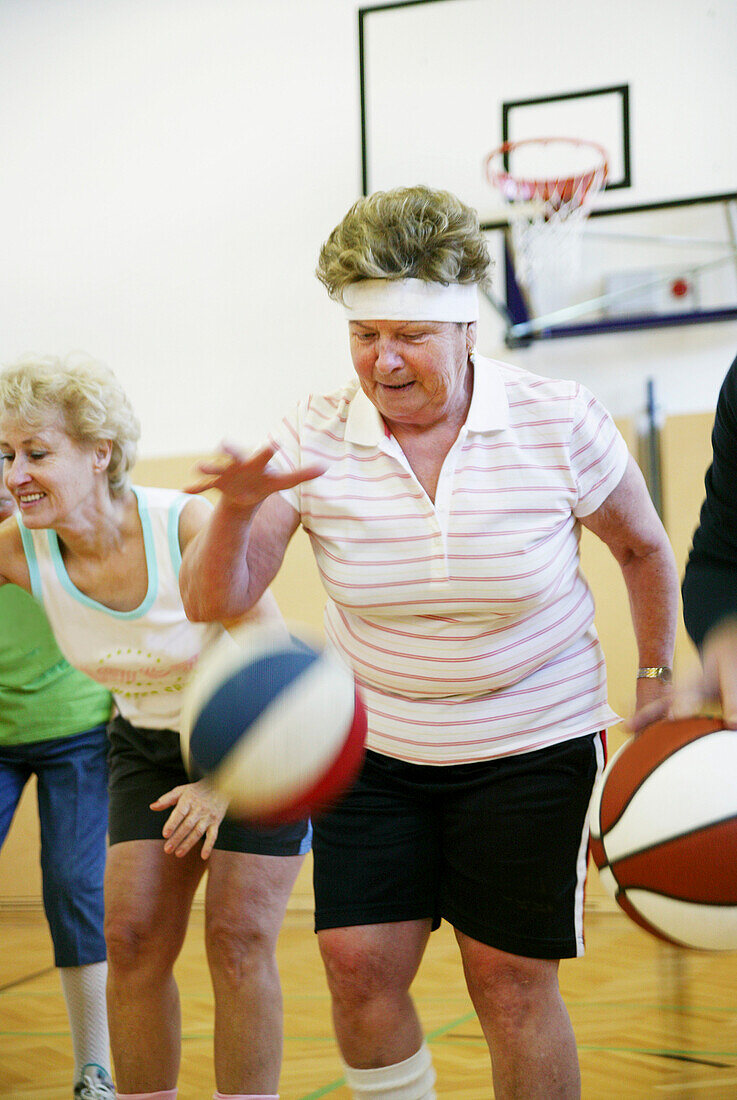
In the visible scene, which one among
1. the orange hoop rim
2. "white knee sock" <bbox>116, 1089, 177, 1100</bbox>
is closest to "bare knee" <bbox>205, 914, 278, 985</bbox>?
"white knee sock" <bbox>116, 1089, 177, 1100</bbox>

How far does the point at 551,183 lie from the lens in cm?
479

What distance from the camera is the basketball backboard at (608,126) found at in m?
4.88

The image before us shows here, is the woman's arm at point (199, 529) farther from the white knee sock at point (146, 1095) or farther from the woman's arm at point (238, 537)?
the white knee sock at point (146, 1095)

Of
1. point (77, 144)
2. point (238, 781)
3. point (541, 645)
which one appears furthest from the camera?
point (77, 144)

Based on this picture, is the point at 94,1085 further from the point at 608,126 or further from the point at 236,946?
the point at 608,126

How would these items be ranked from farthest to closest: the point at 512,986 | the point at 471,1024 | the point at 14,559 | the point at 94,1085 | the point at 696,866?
the point at 471,1024 < the point at 94,1085 < the point at 14,559 < the point at 512,986 < the point at 696,866

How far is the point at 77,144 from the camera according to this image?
5.99 m

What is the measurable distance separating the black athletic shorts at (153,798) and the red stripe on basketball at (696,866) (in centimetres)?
85

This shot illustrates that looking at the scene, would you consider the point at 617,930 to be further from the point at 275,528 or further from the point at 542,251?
the point at 275,528

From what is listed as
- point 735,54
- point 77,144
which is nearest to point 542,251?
point 735,54

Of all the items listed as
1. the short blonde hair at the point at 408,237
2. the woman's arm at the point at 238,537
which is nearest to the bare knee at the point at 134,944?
the woman's arm at the point at 238,537

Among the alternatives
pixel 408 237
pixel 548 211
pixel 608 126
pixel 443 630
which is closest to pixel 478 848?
pixel 443 630

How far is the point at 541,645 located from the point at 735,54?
4017 millimetres

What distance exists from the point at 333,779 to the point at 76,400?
1148mm
